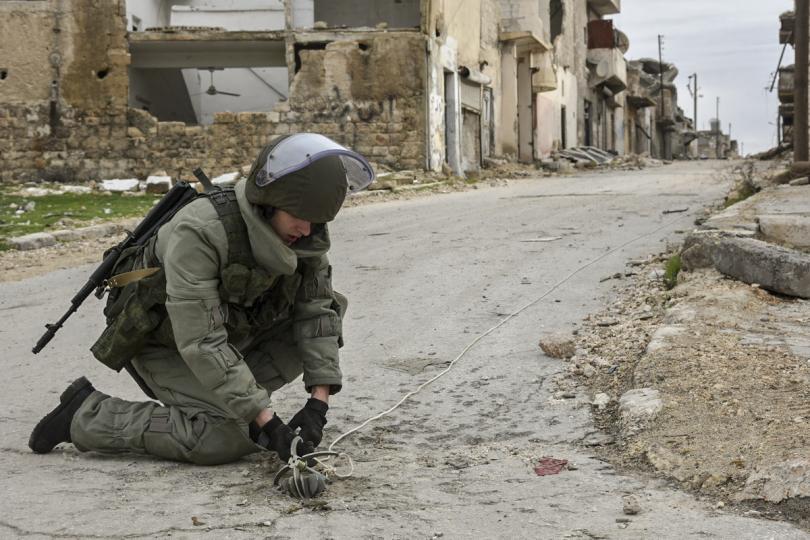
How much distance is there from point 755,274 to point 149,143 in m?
15.1

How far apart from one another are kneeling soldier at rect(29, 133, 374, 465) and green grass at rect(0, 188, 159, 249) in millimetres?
7118

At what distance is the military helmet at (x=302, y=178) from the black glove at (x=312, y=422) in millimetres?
613

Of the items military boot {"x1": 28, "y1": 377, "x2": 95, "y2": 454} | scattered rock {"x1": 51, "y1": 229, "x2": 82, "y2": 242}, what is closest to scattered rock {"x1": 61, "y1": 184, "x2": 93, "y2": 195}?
scattered rock {"x1": 51, "y1": 229, "x2": 82, "y2": 242}

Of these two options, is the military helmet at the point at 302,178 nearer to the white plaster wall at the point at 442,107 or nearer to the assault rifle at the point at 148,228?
the assault rifle at the point at 148,228

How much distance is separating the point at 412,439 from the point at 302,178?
1165 millimetres

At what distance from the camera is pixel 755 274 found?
5.34 metres

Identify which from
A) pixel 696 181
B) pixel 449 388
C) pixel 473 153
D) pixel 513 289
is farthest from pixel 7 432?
pixel 473 153

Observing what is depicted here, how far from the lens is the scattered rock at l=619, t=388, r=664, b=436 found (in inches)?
131

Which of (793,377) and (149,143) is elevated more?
(149,143)

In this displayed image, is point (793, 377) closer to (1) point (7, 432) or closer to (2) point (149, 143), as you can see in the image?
(1) point (7, 432)

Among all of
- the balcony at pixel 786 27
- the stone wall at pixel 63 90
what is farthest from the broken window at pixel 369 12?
the balcony at pixel 786 27

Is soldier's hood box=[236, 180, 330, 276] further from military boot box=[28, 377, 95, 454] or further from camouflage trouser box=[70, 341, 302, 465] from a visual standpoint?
military boot box=[28, 377, 95, 454]

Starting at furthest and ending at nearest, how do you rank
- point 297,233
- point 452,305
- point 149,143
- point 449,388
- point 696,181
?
point 149,143
point 696,181
point 452,305
point 449,388
point 297,233

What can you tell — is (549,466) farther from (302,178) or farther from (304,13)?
(304,13)
